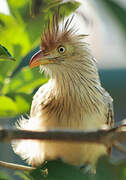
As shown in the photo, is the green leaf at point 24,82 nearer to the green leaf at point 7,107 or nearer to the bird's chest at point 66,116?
the green leaf at point 7,107

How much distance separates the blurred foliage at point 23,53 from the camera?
0.62 metres

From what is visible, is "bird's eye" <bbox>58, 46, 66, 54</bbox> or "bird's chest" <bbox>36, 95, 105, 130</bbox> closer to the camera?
"bird's chest" <bbox>36, 95, 105, 130</bbox>

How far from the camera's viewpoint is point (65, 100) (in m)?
2.04

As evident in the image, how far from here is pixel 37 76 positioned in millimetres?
1332

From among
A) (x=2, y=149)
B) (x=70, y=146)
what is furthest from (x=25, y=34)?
(x=2, y=149)

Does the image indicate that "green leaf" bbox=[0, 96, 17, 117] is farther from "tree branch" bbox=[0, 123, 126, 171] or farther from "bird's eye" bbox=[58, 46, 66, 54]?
"bird's eye" bbox=[58, 46, 66, 54]

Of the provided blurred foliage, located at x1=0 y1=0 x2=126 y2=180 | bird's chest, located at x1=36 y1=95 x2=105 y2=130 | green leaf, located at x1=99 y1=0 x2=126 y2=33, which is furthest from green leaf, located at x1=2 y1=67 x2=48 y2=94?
green leaf, located at x1=99 y1=0 x2=126 y2=33

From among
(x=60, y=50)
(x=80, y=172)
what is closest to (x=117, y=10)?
(x=80, y=172)

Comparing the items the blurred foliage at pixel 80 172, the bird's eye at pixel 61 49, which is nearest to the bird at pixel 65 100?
the bird's eye at pixel 61 49

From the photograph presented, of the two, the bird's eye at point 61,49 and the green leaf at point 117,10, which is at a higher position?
the bird's eye at point 61,49

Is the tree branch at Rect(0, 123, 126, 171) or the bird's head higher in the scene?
the bird's head

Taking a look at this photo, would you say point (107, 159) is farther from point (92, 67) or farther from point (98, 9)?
point (92, 67)

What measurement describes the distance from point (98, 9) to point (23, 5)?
21.0 inches

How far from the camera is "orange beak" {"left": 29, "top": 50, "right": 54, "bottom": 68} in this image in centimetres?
190
